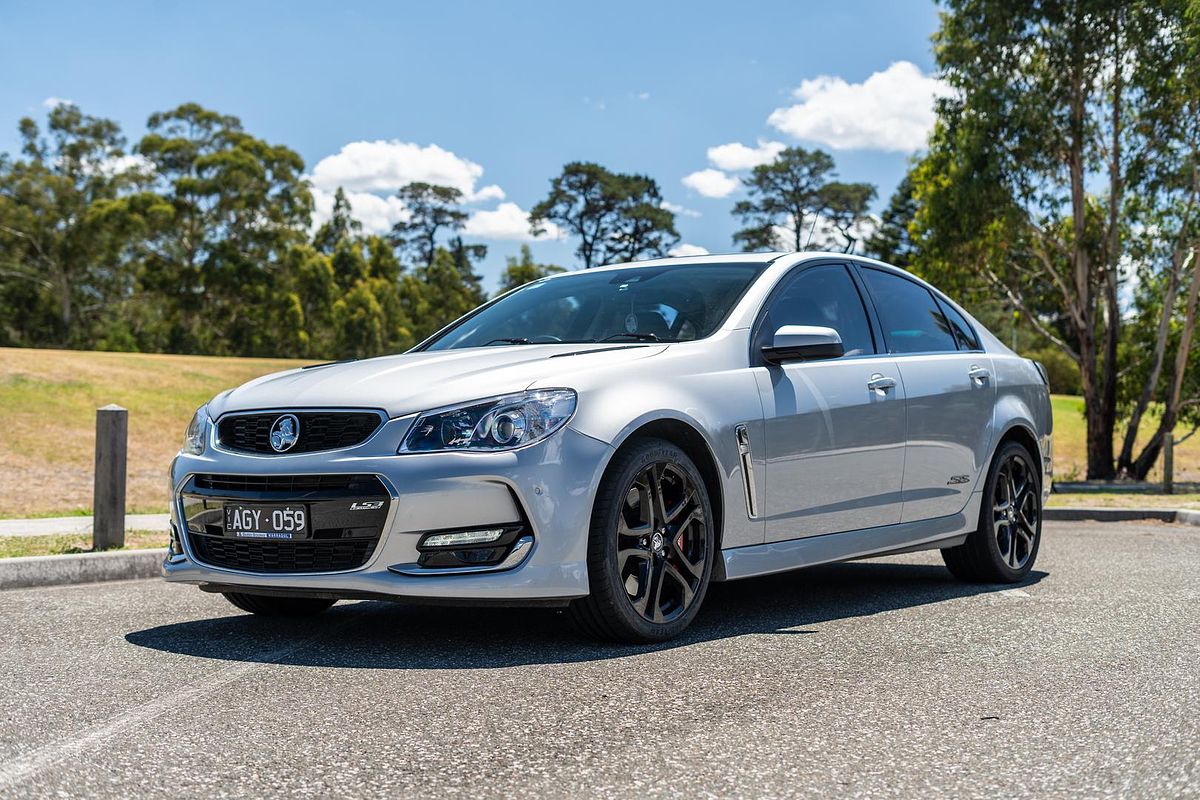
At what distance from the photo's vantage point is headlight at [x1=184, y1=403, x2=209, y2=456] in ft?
17.7

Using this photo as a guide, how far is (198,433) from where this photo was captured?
5457 millimetres

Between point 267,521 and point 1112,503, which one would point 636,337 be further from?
point 1112,503

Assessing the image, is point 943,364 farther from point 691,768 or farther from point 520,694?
point 691,768

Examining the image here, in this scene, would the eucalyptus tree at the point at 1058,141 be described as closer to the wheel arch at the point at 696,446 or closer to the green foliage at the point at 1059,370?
the wheel arch at the point at 696,446

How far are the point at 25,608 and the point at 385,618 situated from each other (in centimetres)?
187

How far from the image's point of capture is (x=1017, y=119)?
24.6m

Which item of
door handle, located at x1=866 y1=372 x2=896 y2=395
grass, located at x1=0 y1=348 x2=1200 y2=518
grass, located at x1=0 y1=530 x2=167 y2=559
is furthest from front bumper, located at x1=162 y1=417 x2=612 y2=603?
grass, located at x1=0 y1=348 x2=1200 y2=518

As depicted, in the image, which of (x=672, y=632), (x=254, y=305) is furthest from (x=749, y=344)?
Result: (x=254, y=305)

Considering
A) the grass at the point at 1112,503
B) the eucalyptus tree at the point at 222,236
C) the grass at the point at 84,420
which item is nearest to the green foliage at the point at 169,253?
the eucalyptus tree at the point at 222,236

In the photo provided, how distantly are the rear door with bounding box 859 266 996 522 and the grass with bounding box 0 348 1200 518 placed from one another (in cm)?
788

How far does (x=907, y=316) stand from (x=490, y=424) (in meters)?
3.04

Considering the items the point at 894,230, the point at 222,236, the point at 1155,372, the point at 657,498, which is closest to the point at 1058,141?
the point at 1155,372

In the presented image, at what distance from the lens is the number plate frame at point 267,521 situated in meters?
4.91

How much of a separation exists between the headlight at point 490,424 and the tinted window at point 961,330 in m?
3.26
